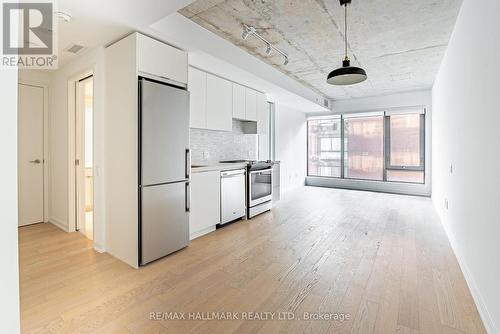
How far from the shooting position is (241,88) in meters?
4.66

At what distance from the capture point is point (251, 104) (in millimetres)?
4973

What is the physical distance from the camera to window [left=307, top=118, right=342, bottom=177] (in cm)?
796

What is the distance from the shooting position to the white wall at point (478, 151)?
5.38 ft

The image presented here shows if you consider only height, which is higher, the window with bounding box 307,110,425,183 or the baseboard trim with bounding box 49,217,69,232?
the window with bounding box 307,110,425,183

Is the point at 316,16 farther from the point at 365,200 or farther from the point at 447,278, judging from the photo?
the point at 365,200

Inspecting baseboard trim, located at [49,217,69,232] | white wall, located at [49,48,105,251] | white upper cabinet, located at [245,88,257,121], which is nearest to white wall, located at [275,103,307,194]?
white upper cabinet, located at [245,88,257,121]

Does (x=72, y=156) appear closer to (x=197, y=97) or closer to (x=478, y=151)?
(x=197, y=97)

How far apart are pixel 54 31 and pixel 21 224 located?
316 cm

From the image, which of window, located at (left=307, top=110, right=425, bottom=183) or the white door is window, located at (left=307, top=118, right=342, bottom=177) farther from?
the white door

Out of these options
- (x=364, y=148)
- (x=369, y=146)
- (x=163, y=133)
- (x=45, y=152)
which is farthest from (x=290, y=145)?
(x=45, y=152)

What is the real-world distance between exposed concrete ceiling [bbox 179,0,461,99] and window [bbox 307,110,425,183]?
2246 mm

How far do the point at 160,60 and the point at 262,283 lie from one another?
2599 mm

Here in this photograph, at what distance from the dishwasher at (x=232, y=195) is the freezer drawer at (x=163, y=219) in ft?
2.84

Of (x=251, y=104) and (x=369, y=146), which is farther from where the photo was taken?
(x=369, y=146)
